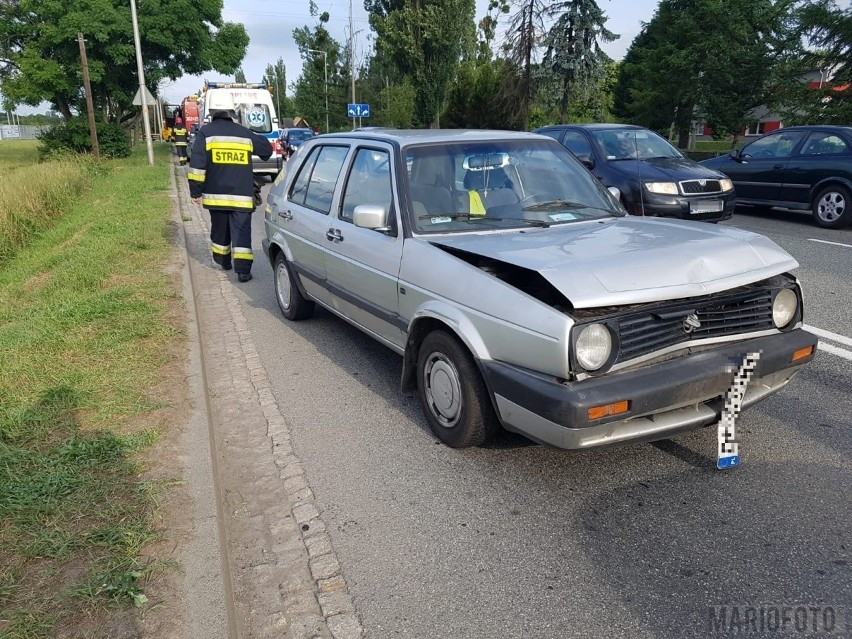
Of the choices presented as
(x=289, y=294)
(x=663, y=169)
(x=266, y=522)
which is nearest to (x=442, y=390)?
(x=266, y=522)

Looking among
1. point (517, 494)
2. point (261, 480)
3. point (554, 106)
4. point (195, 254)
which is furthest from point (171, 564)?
point (554, 106)

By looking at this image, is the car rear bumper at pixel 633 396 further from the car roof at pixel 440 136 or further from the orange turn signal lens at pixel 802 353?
the car roof at pixel 440 136

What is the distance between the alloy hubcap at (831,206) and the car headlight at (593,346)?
10.1 metres

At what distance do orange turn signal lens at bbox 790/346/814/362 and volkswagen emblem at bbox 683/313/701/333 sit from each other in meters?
0.65

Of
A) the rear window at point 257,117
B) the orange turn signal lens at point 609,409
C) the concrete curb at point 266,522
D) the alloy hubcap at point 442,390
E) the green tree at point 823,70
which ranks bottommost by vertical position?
the concrete curb at point 266,522

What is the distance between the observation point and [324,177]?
5.57 metres

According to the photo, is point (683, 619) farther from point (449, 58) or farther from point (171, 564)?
point (449, 58)

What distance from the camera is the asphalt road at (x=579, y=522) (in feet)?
8.62

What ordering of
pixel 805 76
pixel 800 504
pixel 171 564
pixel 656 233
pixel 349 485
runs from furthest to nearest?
pixel 805 76 → pixel 656 233 → pixel 349 485 → pixel 800 504 → pixel 171 564

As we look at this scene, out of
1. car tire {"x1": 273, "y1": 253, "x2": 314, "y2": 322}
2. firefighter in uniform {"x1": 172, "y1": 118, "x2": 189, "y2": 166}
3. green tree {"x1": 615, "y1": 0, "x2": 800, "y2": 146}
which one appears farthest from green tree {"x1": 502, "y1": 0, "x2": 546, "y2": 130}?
car tire {"x1": 273, "y1": 253, "x2": 314, "y2": 322}

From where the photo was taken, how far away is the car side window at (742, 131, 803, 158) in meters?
11.9

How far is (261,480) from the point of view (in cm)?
367

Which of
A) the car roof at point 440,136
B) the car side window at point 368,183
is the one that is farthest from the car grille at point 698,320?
the car roof at point 440,136

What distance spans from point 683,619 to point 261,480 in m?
2.18
